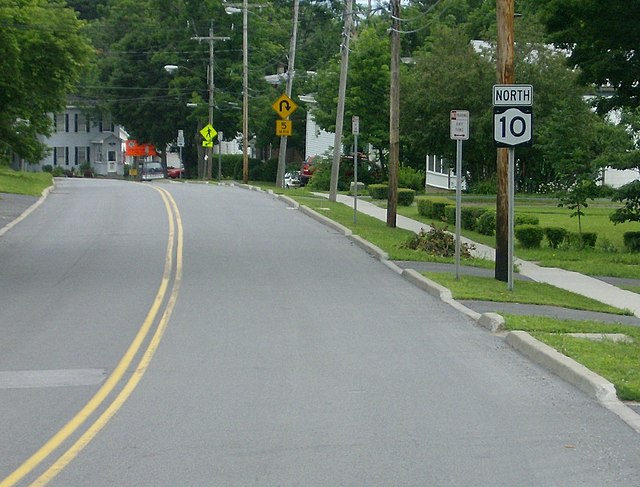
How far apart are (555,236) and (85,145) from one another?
261ft

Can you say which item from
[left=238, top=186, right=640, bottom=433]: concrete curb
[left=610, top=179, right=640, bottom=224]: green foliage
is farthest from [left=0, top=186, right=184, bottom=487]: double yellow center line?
[left=610, top=179, right=640, bottom=224]: green foliage

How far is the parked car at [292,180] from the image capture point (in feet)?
227

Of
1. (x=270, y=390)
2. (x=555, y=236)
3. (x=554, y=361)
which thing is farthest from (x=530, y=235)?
(x=270, y=390)

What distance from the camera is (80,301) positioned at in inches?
677

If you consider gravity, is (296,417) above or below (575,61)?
below

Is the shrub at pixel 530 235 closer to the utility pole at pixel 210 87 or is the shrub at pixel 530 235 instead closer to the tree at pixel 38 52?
the tree at pixel 38 52

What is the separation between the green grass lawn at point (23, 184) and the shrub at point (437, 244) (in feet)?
66.8

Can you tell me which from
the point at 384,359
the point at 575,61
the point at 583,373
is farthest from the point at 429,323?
the point at 575,61

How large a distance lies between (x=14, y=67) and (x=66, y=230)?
7.78 m

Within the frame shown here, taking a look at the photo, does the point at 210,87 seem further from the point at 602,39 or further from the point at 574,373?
the point at 574,373

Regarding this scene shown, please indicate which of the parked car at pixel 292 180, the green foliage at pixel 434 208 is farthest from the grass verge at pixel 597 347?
the parked car at pixel 292 180

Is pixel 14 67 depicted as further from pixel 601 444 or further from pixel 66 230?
pixel 601 444

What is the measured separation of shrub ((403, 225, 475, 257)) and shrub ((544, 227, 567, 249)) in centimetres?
360

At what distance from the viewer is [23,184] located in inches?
1807
